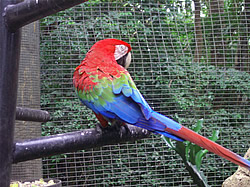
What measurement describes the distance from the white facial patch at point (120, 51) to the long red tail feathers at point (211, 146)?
0.36 meters

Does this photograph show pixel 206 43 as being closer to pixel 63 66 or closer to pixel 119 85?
pixel 63 66

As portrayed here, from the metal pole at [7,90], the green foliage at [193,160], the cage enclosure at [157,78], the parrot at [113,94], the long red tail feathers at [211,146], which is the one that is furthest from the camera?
the cage enclosure at [157,78]

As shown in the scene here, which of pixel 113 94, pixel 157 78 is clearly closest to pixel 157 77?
pixel 157 78

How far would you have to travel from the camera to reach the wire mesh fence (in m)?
2.16

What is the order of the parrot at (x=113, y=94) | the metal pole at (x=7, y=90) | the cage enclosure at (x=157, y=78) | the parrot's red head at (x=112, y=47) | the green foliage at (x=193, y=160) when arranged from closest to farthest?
the metal pole at (x=7, y=90) → the parrot at (x=113, y=94) → the parrot's red head at (x=112, y=47) → the green foliage at (x=193, y=160) → the cage enclosure at (x=157, y=78)

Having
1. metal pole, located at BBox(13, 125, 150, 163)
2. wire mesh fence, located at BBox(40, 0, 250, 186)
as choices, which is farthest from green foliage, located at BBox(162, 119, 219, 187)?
metal pole, located at BBox(13, 125, 150, 163)

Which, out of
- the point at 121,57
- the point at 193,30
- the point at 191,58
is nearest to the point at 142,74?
the point at 191,58

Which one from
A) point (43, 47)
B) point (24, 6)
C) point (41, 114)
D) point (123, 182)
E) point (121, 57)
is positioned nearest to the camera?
point (24, 6)

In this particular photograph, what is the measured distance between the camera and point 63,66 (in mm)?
2178

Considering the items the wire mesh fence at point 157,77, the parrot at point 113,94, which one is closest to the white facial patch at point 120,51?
the parrot at point 113,94

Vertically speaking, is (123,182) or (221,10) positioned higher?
(221,10)

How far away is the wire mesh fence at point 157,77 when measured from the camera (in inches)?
84.9

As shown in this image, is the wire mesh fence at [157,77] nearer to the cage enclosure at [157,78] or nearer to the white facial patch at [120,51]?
the cage enclosure at [157,78]

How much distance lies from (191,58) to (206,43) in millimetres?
312
